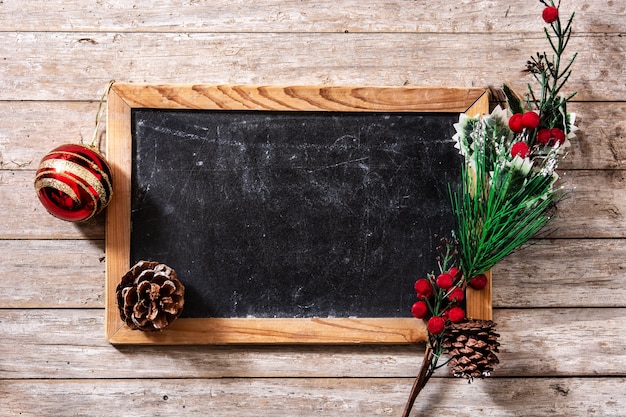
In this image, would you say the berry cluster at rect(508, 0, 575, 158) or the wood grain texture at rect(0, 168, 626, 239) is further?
the wood grain texture at rect(0, 168, 626, 239)

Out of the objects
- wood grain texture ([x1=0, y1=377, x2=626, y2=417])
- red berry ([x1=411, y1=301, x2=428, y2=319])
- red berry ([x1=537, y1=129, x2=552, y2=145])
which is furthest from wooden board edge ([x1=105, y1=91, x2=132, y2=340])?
red berry ([x1=537, y1=129, x2=552, y2=145])

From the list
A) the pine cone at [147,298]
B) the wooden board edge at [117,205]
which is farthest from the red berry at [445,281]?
the wooden board edge at [117,205]

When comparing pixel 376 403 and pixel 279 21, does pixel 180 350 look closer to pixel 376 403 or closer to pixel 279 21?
pixel 376 403

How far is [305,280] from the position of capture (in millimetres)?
1241

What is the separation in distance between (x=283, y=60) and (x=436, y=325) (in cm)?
67

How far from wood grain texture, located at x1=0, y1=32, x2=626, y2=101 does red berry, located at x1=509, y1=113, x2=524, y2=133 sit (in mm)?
143

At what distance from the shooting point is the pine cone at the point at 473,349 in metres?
1.14

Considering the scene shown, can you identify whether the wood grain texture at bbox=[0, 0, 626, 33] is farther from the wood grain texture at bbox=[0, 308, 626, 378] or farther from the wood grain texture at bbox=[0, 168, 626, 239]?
the wood grain texture at bbox=[0, 308, 626, 378]

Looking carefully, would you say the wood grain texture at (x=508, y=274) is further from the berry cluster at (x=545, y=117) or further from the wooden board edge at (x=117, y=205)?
the berry cluster at (x=545, y=117)

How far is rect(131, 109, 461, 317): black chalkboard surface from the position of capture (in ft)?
4.03

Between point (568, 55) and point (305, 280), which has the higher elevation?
point (568, 55)

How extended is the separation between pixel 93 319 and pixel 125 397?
19 centimetres

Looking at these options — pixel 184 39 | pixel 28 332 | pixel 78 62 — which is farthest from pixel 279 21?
pixel 28 332

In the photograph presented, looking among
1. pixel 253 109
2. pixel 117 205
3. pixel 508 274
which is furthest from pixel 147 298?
pixel 508 274
